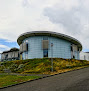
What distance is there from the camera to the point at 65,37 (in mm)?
28078

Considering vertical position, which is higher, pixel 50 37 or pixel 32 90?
pixel 50 37

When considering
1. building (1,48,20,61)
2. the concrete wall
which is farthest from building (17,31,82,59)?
building (1,48,20,61)

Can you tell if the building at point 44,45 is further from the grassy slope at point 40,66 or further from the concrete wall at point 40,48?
the grassy slope at point 40,66

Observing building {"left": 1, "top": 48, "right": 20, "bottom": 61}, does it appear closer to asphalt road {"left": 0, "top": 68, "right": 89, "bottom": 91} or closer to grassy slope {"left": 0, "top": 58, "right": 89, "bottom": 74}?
grassy slope {"left": 0, "top": 58, "right": 89, "bottom": 74}

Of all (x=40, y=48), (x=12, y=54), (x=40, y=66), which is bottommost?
(x=40, y=66)

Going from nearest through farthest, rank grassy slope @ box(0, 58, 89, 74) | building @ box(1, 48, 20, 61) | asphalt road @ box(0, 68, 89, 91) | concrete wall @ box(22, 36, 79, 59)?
asphalt road @ box(0, 68, 89, 91)
grassy slope @ box(0, 58, 89, 74)
concrete wall @ box(22, 36, 79, 59)
building @ box(1, 48, 20, 61)

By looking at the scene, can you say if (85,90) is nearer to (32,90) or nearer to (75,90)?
(75,90)

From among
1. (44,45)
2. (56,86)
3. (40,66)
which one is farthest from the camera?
(44,45)

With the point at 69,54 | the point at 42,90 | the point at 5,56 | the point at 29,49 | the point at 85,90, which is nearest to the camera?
the point at 85,90

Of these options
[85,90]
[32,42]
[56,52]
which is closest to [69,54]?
[56,52]

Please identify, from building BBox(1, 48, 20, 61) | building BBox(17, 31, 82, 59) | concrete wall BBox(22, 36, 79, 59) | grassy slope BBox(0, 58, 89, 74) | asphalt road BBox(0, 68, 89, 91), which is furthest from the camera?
building BBox(1, 48, 20, 61)

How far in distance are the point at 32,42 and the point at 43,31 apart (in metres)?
4.44

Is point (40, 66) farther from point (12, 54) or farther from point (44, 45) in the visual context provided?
point (12, 54)

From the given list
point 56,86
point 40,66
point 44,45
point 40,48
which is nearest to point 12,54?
point 40,48
